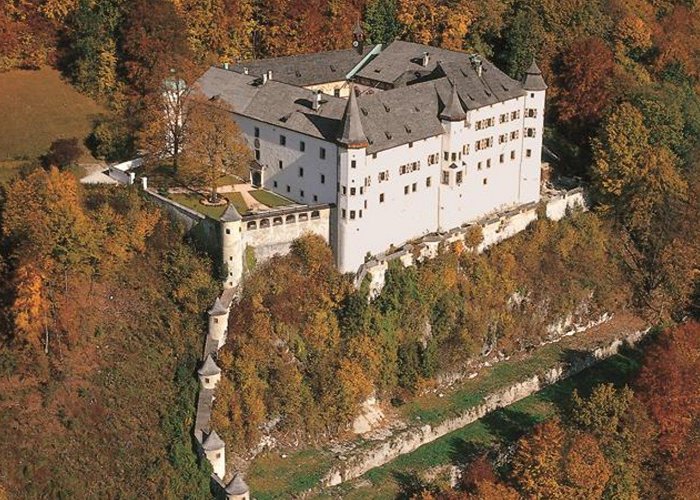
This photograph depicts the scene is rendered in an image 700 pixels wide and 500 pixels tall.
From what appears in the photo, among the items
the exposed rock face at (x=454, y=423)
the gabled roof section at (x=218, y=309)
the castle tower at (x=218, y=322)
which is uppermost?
the gabled roof section at (x=218, y=309)

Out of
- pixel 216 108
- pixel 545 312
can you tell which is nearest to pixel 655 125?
pixel 545 312

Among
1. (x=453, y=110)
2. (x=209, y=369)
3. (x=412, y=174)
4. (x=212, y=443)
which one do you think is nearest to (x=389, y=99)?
(x=453, y=110)

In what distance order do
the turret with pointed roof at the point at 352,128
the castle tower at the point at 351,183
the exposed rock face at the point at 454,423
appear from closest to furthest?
the exposed rock face at the point at 454,423
the turret with pointed roof at the point at 352,128
the castle tower at the point at 351,183

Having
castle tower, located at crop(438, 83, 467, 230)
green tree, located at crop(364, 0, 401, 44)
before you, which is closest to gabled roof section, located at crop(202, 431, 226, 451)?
castle tower, located at crop(438, 83, 467, 230)

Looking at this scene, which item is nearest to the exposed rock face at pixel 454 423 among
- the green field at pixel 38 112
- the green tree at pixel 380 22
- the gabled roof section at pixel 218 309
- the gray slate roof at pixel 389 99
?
the gabled roof section at pixel 218 309

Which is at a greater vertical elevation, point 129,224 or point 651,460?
point 129,224

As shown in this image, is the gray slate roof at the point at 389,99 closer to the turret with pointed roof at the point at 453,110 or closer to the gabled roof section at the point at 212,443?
the turret with pointed roof at the point at 453,110

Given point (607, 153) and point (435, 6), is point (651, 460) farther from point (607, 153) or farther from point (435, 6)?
point (435, 6)
